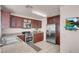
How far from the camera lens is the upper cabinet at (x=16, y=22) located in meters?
1.85

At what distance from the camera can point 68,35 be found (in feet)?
6.09

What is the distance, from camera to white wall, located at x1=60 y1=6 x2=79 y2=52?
5.94 feet

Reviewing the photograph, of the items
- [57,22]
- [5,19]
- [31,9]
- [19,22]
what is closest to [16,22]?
[19,22]

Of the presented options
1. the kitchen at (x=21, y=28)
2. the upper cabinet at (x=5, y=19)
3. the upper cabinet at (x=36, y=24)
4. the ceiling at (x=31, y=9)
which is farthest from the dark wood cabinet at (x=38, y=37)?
the upper cabinet at (x=5, y=19)

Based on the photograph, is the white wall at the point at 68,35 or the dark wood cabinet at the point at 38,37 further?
the dark wood cabinet at the point at 38,37

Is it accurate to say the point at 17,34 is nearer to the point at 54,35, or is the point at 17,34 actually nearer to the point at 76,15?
the point at 54,35

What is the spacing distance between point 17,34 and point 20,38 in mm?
101

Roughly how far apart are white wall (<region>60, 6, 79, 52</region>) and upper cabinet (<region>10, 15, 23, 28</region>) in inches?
32.3

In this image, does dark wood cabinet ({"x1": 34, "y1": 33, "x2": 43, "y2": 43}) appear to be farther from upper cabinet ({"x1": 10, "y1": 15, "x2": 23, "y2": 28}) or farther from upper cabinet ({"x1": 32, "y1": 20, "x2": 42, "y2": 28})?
upper cabinet ({"x1": 10, "y1": 15, "x2": 23, "y2": 28})

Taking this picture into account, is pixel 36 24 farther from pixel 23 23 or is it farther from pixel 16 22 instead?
pixel 16 22

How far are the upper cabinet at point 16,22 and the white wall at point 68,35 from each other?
2.69ft

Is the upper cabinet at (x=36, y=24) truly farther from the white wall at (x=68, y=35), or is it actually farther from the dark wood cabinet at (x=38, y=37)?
the white wall at (x=68, y=35)
